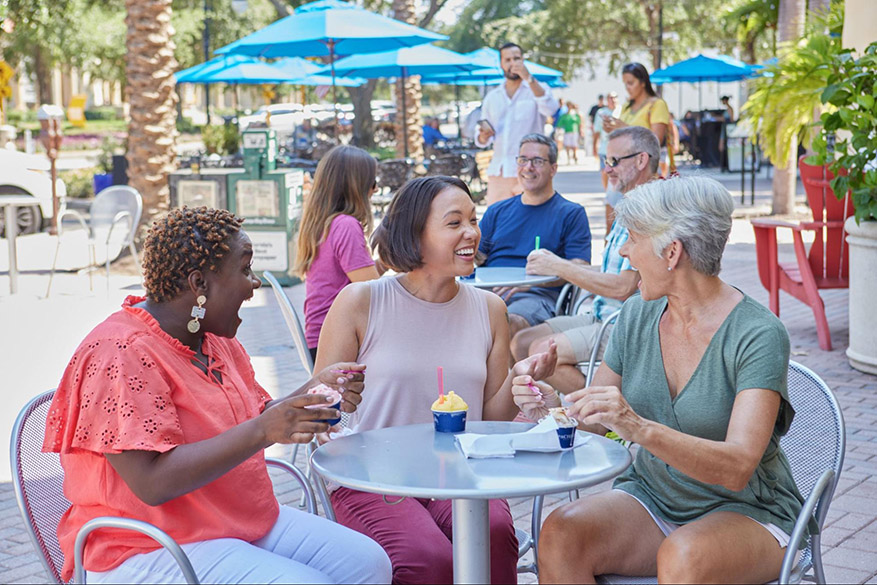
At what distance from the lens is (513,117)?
35.2ft

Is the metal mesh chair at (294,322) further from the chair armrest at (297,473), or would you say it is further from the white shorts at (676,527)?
the white shorts at (676,527)

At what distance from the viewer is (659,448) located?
244 cm

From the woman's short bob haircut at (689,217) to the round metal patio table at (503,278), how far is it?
2.43m

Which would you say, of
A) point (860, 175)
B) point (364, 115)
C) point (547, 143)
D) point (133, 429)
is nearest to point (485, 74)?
point (364, 115)

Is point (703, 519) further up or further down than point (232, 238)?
further down

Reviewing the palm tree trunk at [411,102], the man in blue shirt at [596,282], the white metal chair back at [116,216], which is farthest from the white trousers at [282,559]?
the palm tree trunk at [411,102]

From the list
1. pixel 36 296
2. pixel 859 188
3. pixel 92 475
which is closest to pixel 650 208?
Result: pixel 92 475

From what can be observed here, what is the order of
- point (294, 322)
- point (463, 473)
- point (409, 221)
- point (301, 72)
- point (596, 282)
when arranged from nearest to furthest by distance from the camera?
point (463, 473) → point (409, 221) → point (294, 322) → point (596, 282) → point (301, 72)

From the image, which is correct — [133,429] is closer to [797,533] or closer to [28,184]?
[797,533]

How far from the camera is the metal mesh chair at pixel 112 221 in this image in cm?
1055

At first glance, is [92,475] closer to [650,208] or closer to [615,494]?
[615,494]

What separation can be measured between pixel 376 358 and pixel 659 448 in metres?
1.06

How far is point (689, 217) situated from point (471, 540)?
100cm

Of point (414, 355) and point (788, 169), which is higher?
point (788, 169)
